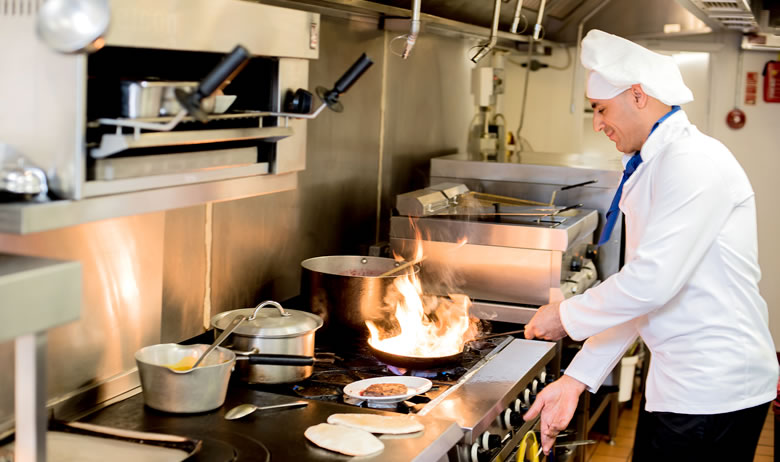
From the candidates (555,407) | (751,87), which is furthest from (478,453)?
(751,87)

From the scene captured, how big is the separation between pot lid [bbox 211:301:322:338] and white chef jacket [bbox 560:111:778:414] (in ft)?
2.14

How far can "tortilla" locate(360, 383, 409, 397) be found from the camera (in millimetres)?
2018

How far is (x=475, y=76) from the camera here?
449 cm

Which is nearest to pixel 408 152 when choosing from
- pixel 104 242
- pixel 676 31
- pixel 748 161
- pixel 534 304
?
pixel 534 304

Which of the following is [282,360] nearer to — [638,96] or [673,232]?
[673,232]

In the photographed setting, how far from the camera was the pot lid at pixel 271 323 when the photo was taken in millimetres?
2057

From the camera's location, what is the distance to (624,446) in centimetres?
430

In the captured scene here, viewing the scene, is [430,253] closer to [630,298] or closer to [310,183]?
[310,183]

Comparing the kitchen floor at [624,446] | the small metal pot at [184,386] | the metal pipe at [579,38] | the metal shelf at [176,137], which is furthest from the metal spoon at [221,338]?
the metal pipe at [579,38]

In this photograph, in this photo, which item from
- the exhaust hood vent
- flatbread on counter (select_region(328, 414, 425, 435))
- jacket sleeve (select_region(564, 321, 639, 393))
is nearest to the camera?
flatbread on counter (select_region(328, 414, 425, 435))

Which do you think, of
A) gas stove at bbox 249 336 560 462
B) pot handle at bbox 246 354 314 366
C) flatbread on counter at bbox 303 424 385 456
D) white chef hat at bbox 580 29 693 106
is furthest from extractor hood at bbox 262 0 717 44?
flatbread on counter at bbox 303 424 385 456

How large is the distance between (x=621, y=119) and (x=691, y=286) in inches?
18.1

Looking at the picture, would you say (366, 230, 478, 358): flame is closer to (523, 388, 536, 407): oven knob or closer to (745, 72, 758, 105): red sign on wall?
(523, 388, 536, 407): oven knob

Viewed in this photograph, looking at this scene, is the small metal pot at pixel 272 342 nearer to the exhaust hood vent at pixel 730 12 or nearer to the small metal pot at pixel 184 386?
the small metal pot at pixel 184 386
